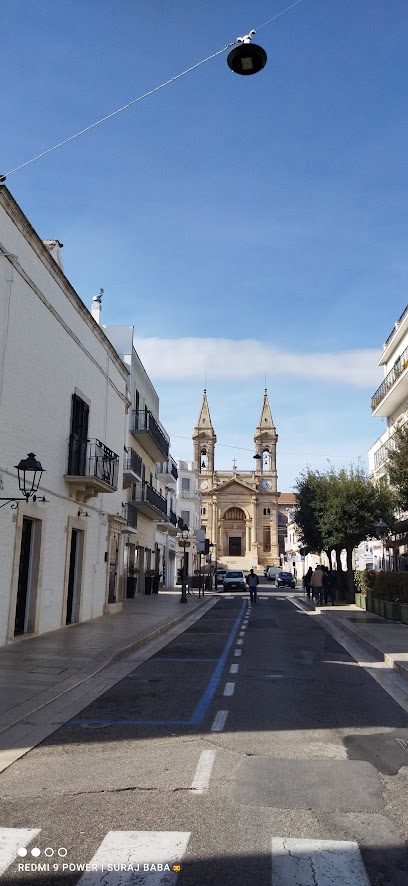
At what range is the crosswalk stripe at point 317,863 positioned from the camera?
3473mm

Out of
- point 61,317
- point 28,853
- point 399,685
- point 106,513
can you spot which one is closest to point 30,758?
point 28,853

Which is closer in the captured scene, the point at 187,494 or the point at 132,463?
the point at 132,463

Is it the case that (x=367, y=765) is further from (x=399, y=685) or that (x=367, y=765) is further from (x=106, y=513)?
(x=106, y=513)

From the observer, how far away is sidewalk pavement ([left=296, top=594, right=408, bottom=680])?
1135cm

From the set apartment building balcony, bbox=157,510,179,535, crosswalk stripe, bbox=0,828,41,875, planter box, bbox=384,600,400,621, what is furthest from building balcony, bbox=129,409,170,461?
crosswalk stripe, bbox=0,828,41,875

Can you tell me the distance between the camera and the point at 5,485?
1217 cm

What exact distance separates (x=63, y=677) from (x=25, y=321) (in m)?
7.25

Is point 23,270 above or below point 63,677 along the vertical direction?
above

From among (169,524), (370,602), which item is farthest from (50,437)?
(169,524)

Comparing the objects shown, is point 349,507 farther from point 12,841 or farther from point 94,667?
point 12,841

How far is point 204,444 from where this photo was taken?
95.6m

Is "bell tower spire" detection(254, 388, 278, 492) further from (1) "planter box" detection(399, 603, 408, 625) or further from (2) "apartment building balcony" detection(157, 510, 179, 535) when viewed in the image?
(1) "planter box" detection(399, 603, 408, 625)

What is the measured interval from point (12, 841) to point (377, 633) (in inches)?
519

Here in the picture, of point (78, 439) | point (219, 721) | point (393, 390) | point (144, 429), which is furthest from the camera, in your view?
point (393, 390)
